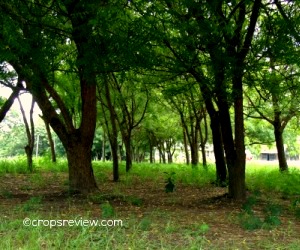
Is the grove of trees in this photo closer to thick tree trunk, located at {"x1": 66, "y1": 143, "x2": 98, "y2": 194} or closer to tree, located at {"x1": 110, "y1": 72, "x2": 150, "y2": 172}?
thick tree trunk, located at {"x1": 66, "y1": 143, "x2": 98, "y2": 194}

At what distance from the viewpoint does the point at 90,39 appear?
5.73 meters

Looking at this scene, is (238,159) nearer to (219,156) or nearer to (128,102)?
(219,156)

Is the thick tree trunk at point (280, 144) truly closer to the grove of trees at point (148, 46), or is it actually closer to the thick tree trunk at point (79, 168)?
the grove of trees at point (148, 46)

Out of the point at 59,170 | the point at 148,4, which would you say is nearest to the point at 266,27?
the point at 148,4

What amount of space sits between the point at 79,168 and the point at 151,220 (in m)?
3.20

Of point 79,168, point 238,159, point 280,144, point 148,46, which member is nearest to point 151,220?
point 148,46

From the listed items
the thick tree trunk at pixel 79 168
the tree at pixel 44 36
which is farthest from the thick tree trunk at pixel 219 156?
the tree at pixel 44 36

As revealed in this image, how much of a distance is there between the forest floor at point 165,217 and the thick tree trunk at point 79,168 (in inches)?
14.1

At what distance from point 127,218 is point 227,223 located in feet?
4.66

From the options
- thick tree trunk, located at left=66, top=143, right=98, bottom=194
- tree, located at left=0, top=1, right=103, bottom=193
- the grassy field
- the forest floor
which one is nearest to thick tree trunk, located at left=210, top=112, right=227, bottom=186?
the grassy field

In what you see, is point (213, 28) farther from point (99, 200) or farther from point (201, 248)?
point (99, 200)

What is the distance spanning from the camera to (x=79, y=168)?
8.21 m

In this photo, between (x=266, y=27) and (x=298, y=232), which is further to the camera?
(x=266, y=27)

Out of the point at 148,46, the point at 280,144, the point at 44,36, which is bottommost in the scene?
the point at 280,144
